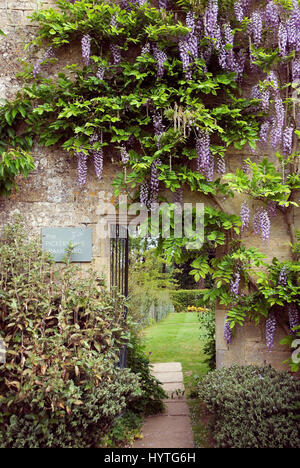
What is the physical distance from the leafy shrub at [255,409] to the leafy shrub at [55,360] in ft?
2.29

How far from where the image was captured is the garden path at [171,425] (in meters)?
3.17

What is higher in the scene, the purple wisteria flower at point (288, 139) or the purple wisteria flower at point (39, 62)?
the purple wisteria flower at point (39, 62)

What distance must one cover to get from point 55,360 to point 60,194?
66.5 inches

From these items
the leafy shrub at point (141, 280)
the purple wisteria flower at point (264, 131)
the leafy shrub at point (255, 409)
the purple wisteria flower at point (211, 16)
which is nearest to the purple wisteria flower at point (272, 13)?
the purple wisteria flower at point (211, 16)

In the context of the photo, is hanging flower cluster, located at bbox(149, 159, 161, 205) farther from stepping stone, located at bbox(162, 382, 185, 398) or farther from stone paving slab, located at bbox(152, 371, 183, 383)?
stone paving slab, located at bbox(152, 371, 183, 383)

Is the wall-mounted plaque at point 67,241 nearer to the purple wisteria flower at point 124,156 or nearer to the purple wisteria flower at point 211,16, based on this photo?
the purple wisteria flower at point 124,156

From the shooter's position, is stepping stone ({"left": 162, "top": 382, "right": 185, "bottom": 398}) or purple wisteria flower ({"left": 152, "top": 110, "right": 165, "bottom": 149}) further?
stepping stone ({"left": 162, "top": 382, "right": 185, "bottom": 398})

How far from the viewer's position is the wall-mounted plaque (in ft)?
11.8

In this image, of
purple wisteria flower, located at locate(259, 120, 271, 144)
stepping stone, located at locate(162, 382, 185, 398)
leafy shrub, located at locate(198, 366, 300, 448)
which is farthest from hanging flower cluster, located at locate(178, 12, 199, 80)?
stepping stone, located at locate(162, 382, 185, 398)

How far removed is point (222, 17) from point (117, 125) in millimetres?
1425

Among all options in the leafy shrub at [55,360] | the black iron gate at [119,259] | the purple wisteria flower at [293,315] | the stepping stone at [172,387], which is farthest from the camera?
the stepping stone at [172,387]

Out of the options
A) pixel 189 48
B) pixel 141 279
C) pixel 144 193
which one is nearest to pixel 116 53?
pixel 189 48

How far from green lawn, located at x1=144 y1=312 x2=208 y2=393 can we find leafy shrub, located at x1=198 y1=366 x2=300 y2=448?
1.81m

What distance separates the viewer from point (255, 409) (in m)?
2.76
